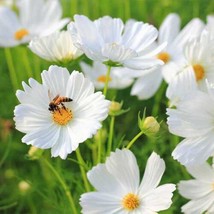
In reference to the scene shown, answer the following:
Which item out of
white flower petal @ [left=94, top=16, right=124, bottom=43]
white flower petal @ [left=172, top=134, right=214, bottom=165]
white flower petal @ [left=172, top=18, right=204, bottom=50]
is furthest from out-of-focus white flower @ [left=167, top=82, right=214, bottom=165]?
white flower petal @ [left=172, top=18, right=204, bottom=50]

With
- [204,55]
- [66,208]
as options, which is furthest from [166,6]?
[66,208]

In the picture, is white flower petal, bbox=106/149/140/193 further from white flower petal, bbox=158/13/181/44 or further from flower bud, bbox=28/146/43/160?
white flower petal, bbox=158/13/181/44

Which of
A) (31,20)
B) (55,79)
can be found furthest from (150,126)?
(31,20)

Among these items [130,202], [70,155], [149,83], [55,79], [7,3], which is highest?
[7,3]

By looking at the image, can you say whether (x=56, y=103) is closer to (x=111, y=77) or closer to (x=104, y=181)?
(x=104, y=181)

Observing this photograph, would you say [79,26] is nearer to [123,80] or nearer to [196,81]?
[196,81]
